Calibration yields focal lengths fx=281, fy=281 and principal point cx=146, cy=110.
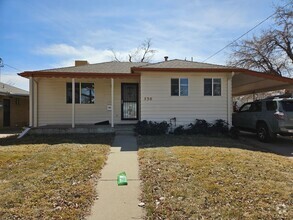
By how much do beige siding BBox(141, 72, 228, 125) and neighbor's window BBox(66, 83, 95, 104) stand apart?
3273 millimetres

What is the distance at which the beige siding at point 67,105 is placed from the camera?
14.5 m

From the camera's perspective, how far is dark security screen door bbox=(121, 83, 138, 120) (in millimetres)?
14961

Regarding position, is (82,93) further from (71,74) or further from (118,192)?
(118,192)

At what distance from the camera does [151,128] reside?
12.5 meters

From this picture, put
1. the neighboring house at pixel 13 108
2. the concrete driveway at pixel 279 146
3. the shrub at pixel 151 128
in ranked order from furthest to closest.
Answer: the neighboring house at pixel 13 108, the shrub at pixel 151 128, the concrete driveway at pixel 279 146

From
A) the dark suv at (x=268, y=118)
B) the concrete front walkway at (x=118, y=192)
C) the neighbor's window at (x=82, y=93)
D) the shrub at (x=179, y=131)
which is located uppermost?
the neighbor's window at (x=82, y=93)

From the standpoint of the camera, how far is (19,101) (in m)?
23.3

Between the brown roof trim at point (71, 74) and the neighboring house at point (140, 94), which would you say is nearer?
the brown roof trim at point (71, 74)

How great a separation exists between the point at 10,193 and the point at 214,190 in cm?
369

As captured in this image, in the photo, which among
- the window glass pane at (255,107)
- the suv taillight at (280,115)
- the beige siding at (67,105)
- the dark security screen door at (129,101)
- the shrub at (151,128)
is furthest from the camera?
the dark security screen door at (129,101)

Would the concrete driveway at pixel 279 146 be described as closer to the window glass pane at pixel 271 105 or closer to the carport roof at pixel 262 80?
the window glass pane at pixel 271 105

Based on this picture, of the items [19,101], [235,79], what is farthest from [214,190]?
[19,101]

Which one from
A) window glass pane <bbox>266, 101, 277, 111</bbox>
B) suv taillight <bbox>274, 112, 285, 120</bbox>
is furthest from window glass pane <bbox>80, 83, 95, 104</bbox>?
suv taillight <bbox>274, 112, 285, 120</bbox>

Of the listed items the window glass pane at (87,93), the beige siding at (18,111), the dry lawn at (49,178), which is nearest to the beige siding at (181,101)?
the window glass pane at (87,93)
